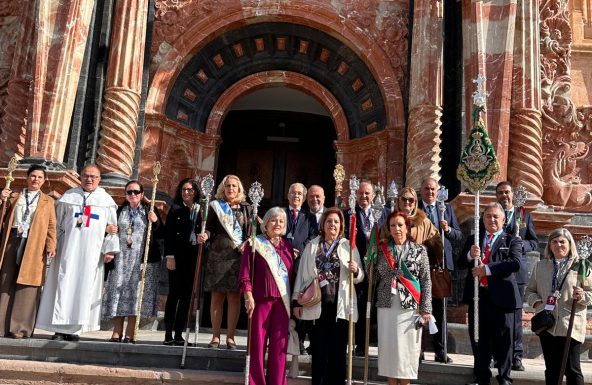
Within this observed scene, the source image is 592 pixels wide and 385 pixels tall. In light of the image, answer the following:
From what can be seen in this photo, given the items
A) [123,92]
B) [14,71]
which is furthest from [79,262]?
[14,71]

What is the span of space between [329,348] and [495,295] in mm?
1693

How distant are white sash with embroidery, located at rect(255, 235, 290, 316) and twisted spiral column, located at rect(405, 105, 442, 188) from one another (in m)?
5.22

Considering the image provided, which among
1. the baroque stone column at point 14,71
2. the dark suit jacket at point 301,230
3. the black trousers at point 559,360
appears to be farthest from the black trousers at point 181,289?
the baroque stone column at point 14,71

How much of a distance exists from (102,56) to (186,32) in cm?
167

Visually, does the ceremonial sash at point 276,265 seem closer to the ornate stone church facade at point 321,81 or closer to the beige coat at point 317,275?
the beige coat at point 317,275

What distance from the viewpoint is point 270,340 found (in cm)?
580

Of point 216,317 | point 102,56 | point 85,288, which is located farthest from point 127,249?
point 102,56

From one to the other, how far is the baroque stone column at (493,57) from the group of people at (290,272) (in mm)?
3811

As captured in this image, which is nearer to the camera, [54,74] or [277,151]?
[54,74]

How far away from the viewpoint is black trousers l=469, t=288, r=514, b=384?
5934 millimetres

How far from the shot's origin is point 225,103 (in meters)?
12.8

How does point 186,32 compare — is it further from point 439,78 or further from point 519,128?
point 519,128

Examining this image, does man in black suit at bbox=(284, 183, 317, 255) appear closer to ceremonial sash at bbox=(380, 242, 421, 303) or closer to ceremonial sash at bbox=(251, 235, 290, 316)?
ceremonial sash at bbox=(251, 235, 290, 316)

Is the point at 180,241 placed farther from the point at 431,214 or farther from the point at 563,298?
the point at 563,298
